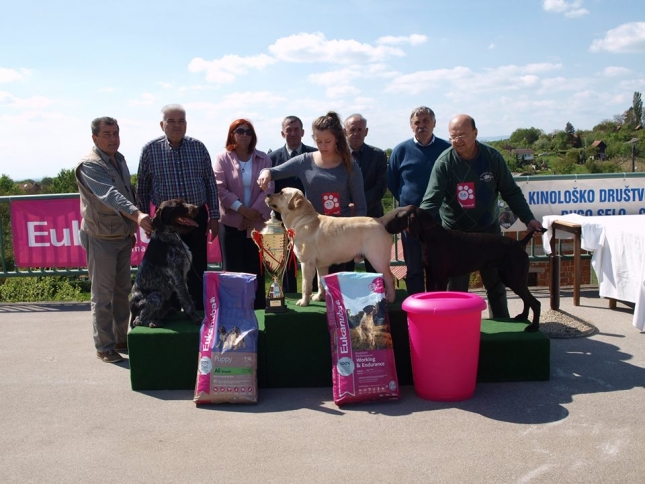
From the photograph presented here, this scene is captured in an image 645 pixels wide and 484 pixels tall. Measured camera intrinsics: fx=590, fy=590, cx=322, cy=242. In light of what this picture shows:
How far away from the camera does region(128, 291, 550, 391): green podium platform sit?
4496 millimetres

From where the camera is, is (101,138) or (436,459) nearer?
(436,459)

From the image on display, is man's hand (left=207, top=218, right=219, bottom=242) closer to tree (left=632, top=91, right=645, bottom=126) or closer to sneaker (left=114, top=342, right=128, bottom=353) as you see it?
sneaker (left=114, top=342, right=128, bottom=353)

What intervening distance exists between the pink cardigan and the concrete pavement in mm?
1741

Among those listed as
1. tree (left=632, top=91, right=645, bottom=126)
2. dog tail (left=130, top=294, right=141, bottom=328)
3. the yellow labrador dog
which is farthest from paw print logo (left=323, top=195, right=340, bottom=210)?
tree (left=632, top=91, right=645, bottom=126)

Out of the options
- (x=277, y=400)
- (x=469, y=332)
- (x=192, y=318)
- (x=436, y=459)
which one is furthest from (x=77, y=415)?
(x=469, y=332)

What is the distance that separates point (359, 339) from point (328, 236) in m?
0.88

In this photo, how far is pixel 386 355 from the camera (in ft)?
13.7

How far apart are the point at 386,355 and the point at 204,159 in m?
2.55

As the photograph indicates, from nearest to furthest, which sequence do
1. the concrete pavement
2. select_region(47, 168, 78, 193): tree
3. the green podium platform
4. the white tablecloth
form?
the concrete pavement
the green podium platform
the white tablecloth
select_region(47, 168, 78, 193): tree

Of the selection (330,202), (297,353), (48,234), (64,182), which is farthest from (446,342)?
(64,182)

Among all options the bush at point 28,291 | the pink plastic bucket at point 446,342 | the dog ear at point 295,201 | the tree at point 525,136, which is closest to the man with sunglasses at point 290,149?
the dog ear at point 295,201

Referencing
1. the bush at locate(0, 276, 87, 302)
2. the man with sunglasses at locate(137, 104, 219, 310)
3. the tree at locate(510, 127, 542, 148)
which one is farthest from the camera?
the tree at locate(510, 127, 542, 148)

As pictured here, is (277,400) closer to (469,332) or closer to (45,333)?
(469,332)

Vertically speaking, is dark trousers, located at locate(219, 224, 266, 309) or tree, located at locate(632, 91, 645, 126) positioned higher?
tree, located at locate(632, 91, 645, 126)
